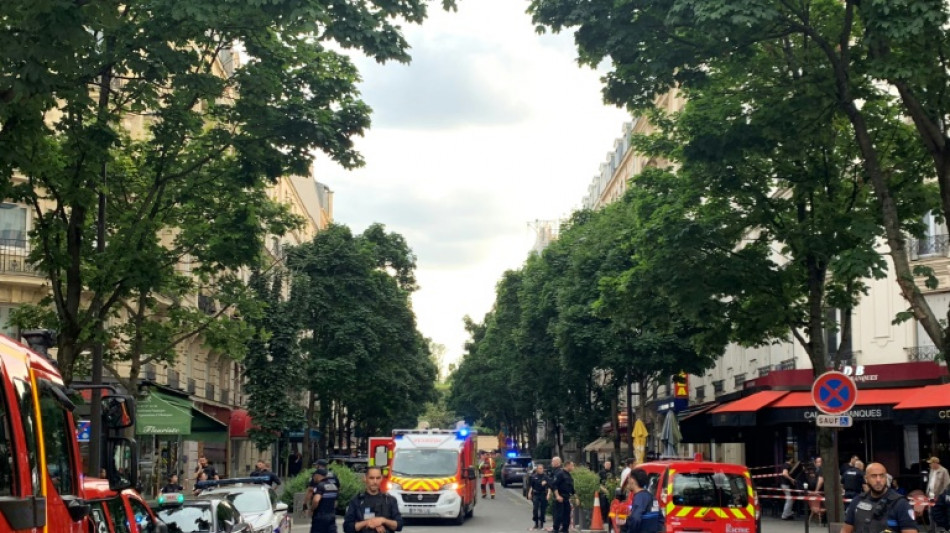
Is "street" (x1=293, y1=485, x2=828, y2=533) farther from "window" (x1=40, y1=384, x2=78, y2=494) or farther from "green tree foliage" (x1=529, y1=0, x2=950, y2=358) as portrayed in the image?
"window" (x1=40, y1=384, x2=78, y2=494)

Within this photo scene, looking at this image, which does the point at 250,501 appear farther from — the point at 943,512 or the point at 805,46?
the point at 805,46

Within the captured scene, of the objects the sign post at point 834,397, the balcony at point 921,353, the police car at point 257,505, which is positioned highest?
the balcony at point 921,353

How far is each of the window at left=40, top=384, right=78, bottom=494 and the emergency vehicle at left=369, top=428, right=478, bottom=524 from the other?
23.8 m

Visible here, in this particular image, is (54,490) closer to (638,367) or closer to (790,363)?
(790,363)

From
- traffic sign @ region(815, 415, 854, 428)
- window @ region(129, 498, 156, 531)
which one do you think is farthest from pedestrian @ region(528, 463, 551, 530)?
window @ region(129, 498, 156, 531)

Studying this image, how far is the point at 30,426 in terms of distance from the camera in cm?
672

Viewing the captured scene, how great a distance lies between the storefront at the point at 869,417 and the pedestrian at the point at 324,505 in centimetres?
1476

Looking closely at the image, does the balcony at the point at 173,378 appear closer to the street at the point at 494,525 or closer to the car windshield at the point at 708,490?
the street at the point at 494,525

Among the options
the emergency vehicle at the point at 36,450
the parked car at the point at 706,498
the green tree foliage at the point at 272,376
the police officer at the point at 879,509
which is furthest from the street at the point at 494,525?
the emergency vehicle at the point at 36,450

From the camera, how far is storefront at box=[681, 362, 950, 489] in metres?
29.4

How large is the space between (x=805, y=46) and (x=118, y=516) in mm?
11818

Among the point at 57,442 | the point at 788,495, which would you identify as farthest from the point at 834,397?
the point at 788,495

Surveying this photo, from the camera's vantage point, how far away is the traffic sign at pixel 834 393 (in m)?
17.6

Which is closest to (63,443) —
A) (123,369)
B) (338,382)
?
(123,369)
